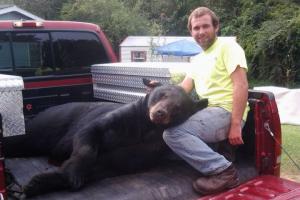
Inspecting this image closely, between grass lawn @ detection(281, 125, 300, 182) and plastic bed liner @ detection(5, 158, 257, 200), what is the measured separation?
11.5 ft

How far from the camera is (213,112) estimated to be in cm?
313

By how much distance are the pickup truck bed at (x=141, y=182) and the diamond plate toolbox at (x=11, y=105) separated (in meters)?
0.43

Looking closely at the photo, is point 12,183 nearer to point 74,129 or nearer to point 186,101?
→ point 74,129

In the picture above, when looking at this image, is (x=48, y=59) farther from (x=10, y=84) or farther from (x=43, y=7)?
(x=43, y=7)

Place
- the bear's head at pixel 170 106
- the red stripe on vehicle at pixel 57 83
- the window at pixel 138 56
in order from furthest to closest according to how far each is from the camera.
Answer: the window at pixel 138 56 → the red stripe on vehicle at pixel 57 83 → the bear's head at pixel 170 106

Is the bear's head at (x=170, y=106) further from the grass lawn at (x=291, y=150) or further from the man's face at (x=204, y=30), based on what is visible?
the grass lawn at (x=291, y=150)

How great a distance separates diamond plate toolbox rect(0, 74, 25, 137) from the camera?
7.89ft

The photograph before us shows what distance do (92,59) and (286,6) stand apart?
19.6 m

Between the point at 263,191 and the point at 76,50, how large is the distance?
2.52 m

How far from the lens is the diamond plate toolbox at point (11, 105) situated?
7.89ft

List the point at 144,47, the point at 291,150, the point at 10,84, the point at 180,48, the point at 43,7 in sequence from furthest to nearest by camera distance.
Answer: the point at 43,7 < the point at 144,47 < the point at 180,48 < the point at 291,150 < the point at 10,84

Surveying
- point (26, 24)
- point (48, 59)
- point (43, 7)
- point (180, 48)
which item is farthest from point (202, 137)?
point (43, 7)

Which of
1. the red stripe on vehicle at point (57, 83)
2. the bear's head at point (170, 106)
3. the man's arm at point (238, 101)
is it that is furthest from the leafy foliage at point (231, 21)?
the bear's head at point (170, 106)

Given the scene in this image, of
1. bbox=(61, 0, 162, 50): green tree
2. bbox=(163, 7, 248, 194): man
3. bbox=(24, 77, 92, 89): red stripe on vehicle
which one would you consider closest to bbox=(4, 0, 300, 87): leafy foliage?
bbox=(61, 0, 162, 50): green tree
